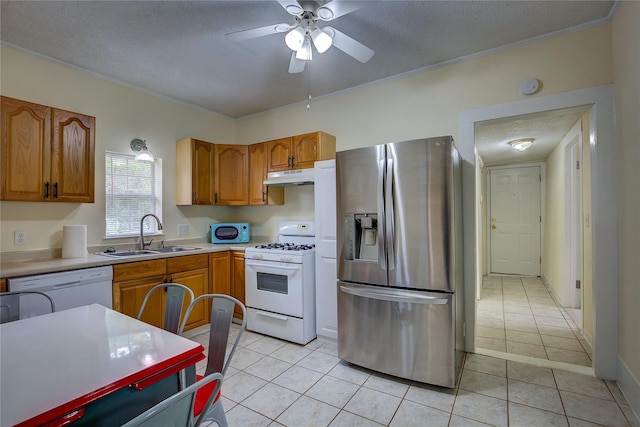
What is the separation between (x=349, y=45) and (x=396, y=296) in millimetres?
1748

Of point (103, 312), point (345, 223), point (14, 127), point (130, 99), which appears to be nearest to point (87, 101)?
point (130, 99)

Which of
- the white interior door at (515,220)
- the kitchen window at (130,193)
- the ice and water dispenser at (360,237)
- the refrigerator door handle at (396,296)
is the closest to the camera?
the refrigerator door handle at (396,296)

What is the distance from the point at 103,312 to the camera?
1.41 meters

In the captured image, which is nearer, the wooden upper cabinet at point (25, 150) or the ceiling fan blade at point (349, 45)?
the ceiling fan blade at point (349, 45)

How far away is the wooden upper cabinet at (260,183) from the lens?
12.2ft

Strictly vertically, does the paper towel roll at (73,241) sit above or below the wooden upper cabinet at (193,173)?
below

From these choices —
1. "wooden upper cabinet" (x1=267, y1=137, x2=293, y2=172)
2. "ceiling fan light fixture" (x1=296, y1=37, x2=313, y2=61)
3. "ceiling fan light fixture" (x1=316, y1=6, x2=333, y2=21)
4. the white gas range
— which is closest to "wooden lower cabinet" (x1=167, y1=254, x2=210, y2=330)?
the white gas range

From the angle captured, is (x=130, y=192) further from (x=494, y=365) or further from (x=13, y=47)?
(x=494, y=365)

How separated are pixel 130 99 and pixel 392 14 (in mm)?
2708

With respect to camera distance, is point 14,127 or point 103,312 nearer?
point 103,312

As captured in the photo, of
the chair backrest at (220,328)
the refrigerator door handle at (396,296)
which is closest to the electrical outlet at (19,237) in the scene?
the chair backrest at (220,328)

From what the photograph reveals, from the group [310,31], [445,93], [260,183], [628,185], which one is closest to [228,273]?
[260,183]

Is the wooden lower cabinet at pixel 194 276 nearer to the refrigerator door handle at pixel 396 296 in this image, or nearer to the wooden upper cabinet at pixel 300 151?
the wooden upper cabinet at pixel 300 151

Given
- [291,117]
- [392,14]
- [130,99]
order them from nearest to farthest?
[392,14], [130,99], [291,117]
